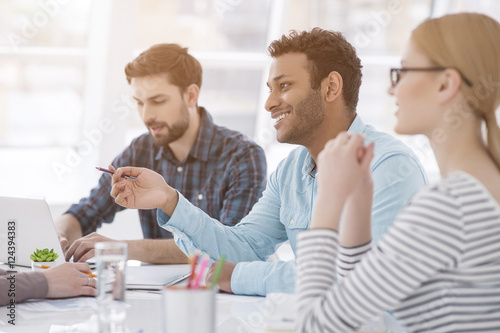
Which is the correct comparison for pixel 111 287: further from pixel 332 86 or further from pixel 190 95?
pixel 190 95

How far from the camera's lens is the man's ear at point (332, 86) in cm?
216

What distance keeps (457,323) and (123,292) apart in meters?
0.65

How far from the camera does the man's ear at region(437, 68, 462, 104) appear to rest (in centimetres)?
120

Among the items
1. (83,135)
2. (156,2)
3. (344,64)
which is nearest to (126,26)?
(156,2)

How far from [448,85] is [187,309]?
64 cm

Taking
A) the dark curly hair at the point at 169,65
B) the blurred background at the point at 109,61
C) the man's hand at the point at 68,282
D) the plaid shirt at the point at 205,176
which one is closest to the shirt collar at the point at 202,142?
the plaid shirt at the point at 205,176

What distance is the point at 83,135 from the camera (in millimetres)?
4602

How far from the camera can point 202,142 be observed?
2857mm

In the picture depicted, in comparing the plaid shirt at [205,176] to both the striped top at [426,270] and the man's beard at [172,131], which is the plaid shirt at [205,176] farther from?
the striped top at [426,270]

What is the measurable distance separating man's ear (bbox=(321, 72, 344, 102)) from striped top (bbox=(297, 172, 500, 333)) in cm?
106

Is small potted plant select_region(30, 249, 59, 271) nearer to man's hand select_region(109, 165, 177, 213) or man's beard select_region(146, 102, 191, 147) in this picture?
man's hand select_region(109, 165, 177, 213)

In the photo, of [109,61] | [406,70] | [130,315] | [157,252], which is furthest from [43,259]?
[109,61]

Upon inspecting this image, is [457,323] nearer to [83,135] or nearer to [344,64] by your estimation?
[344,64]

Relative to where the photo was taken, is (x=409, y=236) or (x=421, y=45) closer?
(x=409, y=236)
